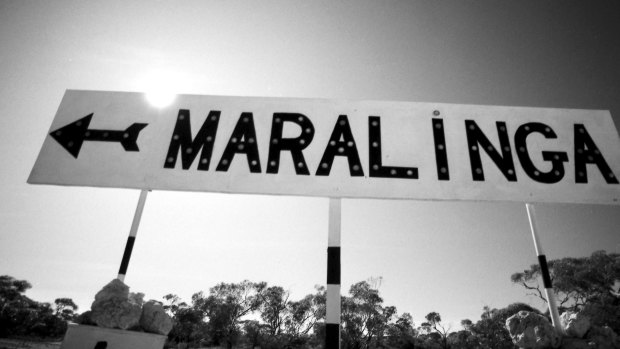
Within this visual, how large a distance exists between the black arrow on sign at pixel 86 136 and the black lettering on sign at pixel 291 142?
1.66 metres

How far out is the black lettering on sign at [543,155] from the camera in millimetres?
3223

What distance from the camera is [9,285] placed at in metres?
60.2

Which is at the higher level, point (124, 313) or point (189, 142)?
point (189, 142)

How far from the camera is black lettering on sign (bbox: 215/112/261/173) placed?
3.30 meters

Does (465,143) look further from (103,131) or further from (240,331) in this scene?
(240,331)

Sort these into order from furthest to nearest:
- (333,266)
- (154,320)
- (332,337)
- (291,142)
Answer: (291,142), (333,266), (154,320), (332,337)

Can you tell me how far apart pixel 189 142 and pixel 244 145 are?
681mm

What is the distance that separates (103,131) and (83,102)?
0.65 metres

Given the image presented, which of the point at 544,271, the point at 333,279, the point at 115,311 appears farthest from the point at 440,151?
the point at 115,311

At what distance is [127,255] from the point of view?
309 centimetres

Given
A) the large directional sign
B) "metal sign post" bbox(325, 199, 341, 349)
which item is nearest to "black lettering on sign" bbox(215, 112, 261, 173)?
the large directional sign

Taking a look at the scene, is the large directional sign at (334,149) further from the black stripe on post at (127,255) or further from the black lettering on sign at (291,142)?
the black stripe on post at (127,255)

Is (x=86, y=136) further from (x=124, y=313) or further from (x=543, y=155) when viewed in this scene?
(x=543, y=155)

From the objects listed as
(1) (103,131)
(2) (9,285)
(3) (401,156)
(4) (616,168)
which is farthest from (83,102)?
(2) (9,285)
